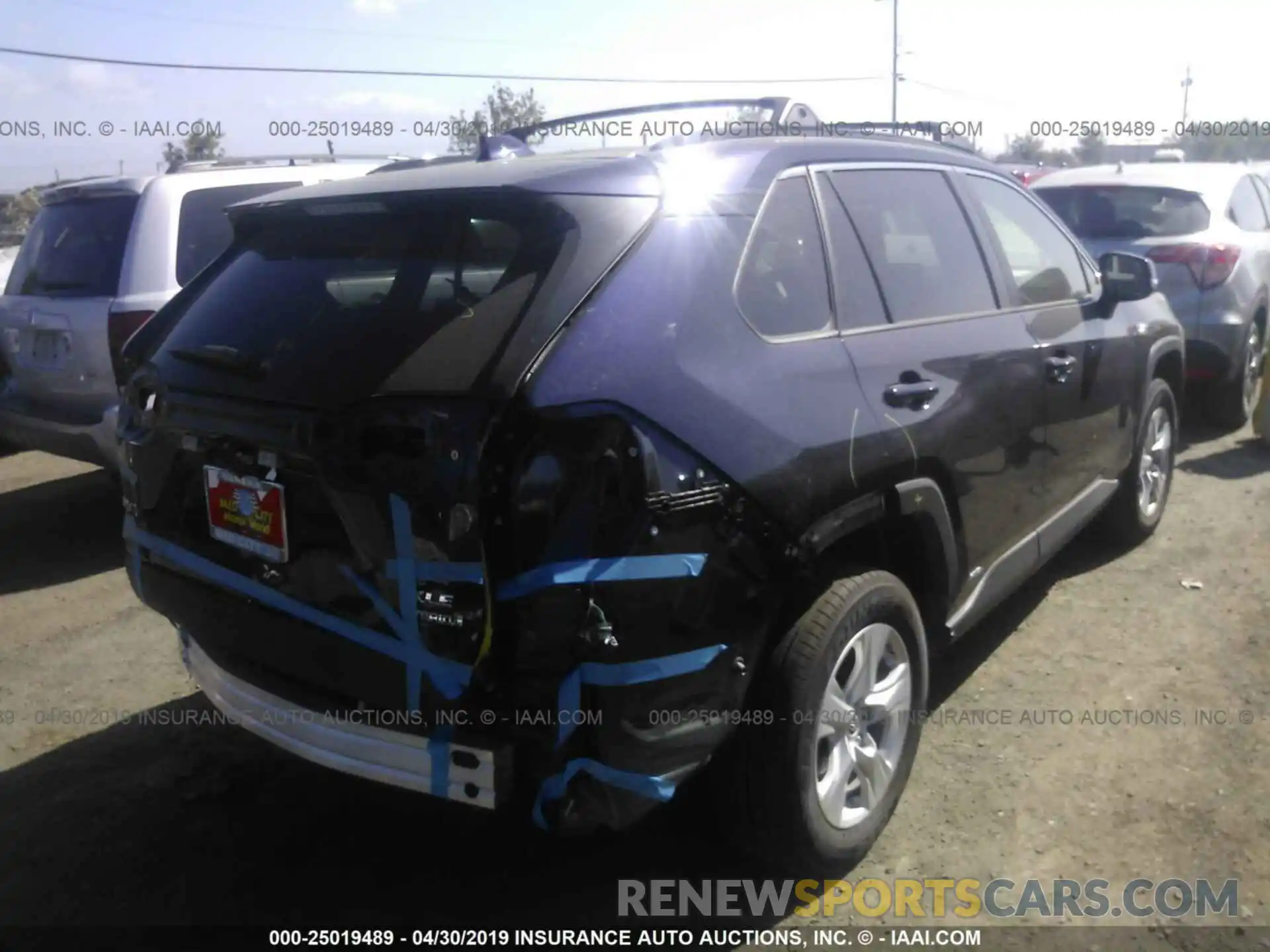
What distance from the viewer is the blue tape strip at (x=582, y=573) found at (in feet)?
7.42

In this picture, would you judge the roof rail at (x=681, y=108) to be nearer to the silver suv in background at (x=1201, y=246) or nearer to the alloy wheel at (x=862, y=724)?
the alloy wheel at (x=862, y=724)

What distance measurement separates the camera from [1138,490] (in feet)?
17.3

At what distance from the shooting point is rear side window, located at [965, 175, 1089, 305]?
408cm

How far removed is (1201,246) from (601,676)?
251 inches

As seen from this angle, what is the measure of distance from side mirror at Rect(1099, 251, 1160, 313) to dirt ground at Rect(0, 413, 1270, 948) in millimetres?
1277

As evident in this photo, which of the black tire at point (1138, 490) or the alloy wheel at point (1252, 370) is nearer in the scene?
the black tire at point (1138, 490)

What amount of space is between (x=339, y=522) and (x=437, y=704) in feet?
1.48

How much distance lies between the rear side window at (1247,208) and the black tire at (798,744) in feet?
20.2

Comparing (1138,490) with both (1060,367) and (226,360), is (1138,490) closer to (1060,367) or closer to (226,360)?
(1060,367)

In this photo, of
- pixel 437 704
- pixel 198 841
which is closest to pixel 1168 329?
pixel 437 704

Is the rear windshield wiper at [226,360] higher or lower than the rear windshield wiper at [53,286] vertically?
higher

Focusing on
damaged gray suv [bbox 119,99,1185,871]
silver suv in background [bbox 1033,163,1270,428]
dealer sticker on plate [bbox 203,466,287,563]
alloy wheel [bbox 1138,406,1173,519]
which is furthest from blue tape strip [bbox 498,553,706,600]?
silver suv in background [bbox 1033,163,1270,428]

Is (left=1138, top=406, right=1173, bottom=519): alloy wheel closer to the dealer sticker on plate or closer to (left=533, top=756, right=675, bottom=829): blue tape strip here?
(left=533, top=756, right=675, bottom=829): blue tape strip

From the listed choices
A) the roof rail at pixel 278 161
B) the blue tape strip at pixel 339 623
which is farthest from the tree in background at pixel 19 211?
the blue tape strip at pixel 339 623
